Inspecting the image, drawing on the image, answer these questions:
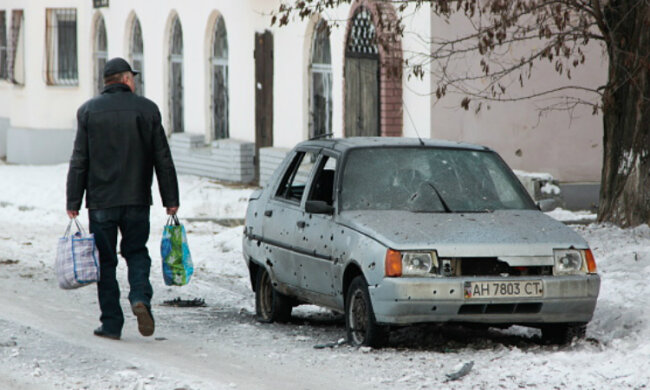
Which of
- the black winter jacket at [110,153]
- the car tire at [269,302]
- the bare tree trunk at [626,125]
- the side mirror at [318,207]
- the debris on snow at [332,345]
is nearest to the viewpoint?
the black winter jacket at [110,153]

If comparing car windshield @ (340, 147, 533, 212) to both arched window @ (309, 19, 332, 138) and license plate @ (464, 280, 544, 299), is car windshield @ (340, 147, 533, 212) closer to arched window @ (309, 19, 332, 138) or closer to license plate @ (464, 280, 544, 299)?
license plate @ (464, 280, 544, 299)

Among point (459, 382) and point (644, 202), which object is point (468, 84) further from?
point (459, 382)

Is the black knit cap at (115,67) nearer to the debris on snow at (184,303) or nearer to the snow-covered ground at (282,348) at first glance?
the snow-covered ground at (282,348)

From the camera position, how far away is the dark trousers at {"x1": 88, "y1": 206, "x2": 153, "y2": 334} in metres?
8.90

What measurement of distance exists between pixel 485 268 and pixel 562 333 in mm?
821

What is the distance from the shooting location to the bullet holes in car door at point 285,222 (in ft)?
32.4

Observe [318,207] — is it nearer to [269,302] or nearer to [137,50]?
[269,302]

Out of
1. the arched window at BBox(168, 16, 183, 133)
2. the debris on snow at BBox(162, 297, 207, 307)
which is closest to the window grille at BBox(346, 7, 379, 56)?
the arched window at BBox(168, 16, 183, 133)

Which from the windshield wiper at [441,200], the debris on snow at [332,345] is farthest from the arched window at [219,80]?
the debris on snow at [332,345]

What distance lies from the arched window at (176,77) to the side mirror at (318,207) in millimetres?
20152

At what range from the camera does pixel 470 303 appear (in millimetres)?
8359

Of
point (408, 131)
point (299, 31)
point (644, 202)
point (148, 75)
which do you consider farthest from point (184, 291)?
point (148, 75)

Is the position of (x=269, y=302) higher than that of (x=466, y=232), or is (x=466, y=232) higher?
(x=466, y=232)

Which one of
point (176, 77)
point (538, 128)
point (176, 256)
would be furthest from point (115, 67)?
point (176, 77)
